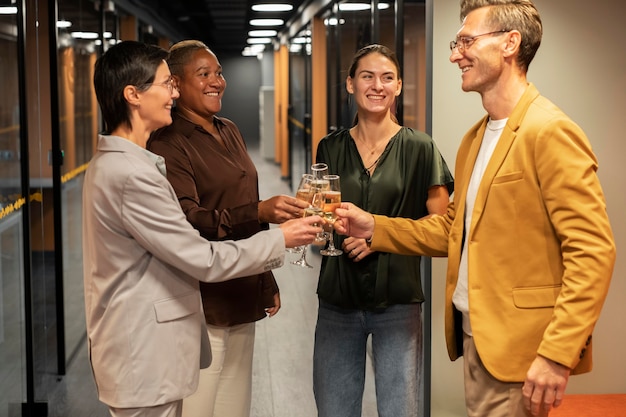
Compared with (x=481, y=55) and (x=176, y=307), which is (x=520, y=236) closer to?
(x=481, y=55)

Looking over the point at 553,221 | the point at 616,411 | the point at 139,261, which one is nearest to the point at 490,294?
the point at 553,221

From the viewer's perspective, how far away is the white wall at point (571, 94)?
397 centimetres

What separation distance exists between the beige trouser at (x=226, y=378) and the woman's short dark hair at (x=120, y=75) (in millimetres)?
941

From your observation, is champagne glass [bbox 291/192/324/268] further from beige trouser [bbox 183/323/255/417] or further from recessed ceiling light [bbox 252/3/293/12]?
recessed ceiling light [bbox 252/3/293/12]

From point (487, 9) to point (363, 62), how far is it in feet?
2.50

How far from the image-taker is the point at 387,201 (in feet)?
9.45

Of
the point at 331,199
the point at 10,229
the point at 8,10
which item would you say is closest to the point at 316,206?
the point at 331,199

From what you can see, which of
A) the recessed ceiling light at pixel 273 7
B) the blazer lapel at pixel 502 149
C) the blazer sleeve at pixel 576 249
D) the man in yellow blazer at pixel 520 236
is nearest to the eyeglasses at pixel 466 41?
the man in yellow blazer at pixel 520 236

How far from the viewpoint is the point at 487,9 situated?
7.38 ft

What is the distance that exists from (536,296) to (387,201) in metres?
0.82

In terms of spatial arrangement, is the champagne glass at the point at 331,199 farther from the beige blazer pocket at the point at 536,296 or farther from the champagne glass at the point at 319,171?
the beige blazer pocket at the point at 536,296

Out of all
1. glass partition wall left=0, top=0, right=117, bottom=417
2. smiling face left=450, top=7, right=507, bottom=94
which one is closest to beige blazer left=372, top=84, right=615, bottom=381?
smiling face left=450, top=7, right=507, bottom=94

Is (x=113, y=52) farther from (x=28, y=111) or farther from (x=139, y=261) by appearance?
(x=28, y=111)

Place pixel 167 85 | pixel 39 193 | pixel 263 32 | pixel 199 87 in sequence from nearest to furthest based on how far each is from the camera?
pixel 167 85
pixel 199 87
pixel 39 193
pixel 263 32
